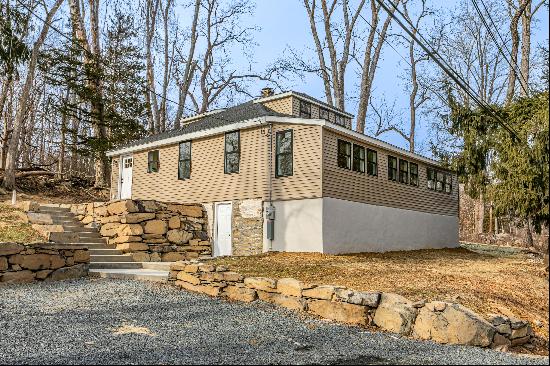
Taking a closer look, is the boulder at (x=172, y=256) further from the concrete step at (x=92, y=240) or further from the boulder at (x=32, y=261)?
the boulder at (x=32, y=261)

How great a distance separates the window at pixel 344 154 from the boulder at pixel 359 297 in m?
8.91

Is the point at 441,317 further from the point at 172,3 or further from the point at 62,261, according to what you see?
the point at 172,3

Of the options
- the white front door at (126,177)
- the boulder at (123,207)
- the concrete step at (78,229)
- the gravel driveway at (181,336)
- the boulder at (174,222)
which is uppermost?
the white front door at (126,177)

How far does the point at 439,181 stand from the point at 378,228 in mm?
7494

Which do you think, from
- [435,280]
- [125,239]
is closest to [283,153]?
[125,239]

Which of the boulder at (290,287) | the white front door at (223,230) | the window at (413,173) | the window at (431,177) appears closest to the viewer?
the boulder at (290,287)

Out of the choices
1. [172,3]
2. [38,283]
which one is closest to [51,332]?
[38,283]

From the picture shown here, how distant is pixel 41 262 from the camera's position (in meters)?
10.7

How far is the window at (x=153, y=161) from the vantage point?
64.8ft

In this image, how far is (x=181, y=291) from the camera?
967cm

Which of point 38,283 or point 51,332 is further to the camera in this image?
point 38,283

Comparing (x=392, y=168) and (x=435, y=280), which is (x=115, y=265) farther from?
(x=392, y=168)

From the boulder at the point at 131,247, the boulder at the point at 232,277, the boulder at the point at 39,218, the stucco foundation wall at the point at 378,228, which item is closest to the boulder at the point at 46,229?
the boulder at the point at 39,218

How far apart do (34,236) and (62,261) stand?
2.26m
